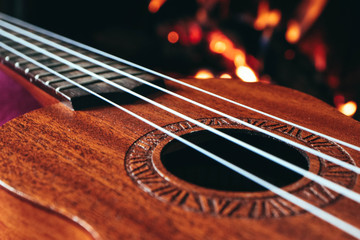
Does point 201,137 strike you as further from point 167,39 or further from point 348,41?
point 167,39

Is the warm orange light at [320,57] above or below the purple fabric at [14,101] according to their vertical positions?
above

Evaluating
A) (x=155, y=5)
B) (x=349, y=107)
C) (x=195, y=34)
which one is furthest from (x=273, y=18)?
(x=155, y=5)

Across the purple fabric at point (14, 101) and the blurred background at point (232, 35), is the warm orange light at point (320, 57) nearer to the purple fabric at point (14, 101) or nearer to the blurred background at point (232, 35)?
the blurred background at point (232, 35)

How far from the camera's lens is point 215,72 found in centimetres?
223

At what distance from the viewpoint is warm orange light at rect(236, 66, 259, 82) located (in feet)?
6.75

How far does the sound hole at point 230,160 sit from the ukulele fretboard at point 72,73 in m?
0.21

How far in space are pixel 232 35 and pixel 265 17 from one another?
0.22 metres

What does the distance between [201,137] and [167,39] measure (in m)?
1.84

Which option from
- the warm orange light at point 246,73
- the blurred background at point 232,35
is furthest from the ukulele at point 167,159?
the warm orange light at point 246,73

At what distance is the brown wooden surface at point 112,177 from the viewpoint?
0.41 m

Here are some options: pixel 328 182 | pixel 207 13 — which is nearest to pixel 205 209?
pixel 328 182

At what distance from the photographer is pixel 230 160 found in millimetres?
748

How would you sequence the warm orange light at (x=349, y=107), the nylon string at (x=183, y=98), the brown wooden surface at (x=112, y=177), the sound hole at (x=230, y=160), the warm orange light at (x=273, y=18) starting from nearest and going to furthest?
1. the brown wooden surface at (x=112, y=177)
2. the nylon string at (x=183, y=98)
3. the sound hole at (x=230, y=160)
4. the warm orange light at (x=349, y=107)
5. the warm orange light at (x=273, y=18)

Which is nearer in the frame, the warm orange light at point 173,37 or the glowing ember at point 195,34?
the glowing ember at point 195,34
